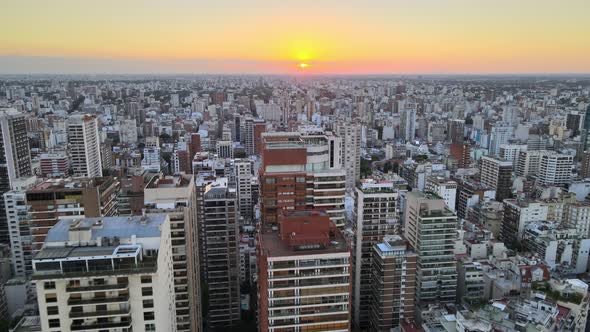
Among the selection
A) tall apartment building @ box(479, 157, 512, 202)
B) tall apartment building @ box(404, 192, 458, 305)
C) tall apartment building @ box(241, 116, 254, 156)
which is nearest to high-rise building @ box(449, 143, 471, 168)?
tall apartment building @ box(479, 157, 512, 202)

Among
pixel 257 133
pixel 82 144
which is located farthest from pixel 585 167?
pixel 82 144

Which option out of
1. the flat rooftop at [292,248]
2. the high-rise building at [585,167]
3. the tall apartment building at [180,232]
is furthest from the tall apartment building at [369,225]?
the high-rise building at [585,167]

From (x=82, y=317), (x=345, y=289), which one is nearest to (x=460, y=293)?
(x=345, y=289)

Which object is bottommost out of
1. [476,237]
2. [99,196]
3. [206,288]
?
[206,288]

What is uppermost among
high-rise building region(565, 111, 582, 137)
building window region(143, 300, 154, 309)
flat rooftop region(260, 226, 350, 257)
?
flat rooftop region(260, 226, 350, 257)

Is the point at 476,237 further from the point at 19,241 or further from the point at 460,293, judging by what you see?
the point at 19,241

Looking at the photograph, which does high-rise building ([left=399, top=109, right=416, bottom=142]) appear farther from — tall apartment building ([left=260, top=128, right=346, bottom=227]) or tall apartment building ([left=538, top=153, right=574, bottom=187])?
tall apartment building ([left=260, top=128, right=346, bottom=227])

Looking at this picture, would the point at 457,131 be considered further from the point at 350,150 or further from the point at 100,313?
the point at 100,313
